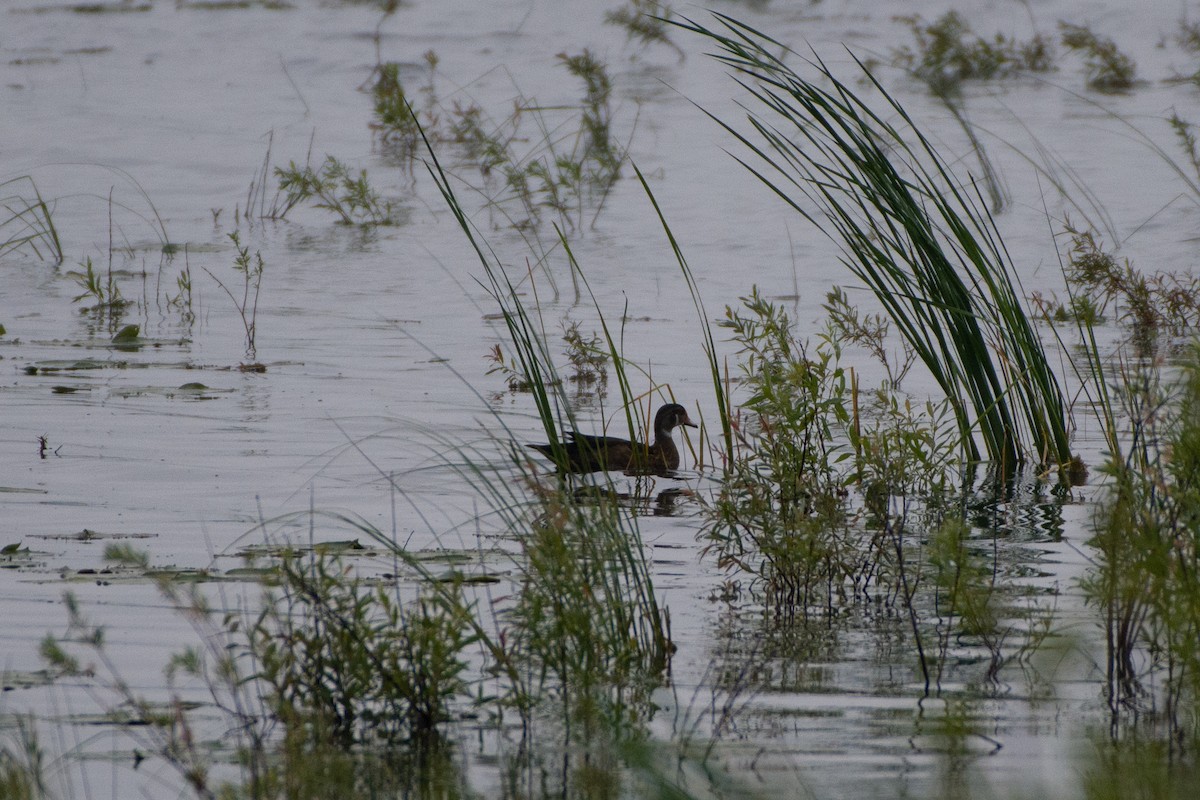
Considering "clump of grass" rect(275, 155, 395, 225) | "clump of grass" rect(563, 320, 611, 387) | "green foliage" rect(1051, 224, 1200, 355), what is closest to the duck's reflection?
"clump of grass" rect(563, 320, 611, 387)

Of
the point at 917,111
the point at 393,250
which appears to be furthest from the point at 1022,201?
the point at 393,250

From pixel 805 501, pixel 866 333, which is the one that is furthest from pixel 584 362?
pixel 805 501

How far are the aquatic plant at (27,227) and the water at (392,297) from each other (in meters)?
0.17

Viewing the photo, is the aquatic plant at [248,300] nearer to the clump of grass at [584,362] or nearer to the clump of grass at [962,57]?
the clump of grass at [584,362]

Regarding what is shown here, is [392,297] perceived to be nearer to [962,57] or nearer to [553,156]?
[553,156]

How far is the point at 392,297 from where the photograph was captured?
10375 millimetres

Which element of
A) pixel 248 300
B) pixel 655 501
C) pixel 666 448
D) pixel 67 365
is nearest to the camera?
pixel 655 501

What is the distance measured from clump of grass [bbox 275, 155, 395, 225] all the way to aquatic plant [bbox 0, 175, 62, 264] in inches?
68.8

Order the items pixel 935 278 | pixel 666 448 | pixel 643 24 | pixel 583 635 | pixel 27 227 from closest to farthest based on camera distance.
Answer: pixel 583 635
pixel 935 278
pixel 666 448
pixel 27 227
pixel 643 24

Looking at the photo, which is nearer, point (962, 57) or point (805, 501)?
point (805, 501)

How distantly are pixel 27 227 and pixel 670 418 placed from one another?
6504 millimetres

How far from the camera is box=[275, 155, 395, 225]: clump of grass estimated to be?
470 inches

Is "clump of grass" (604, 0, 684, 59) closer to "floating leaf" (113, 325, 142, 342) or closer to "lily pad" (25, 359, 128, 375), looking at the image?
"floating leaf" (113, 325, 142, 342)

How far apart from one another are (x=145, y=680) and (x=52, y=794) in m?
0.83
